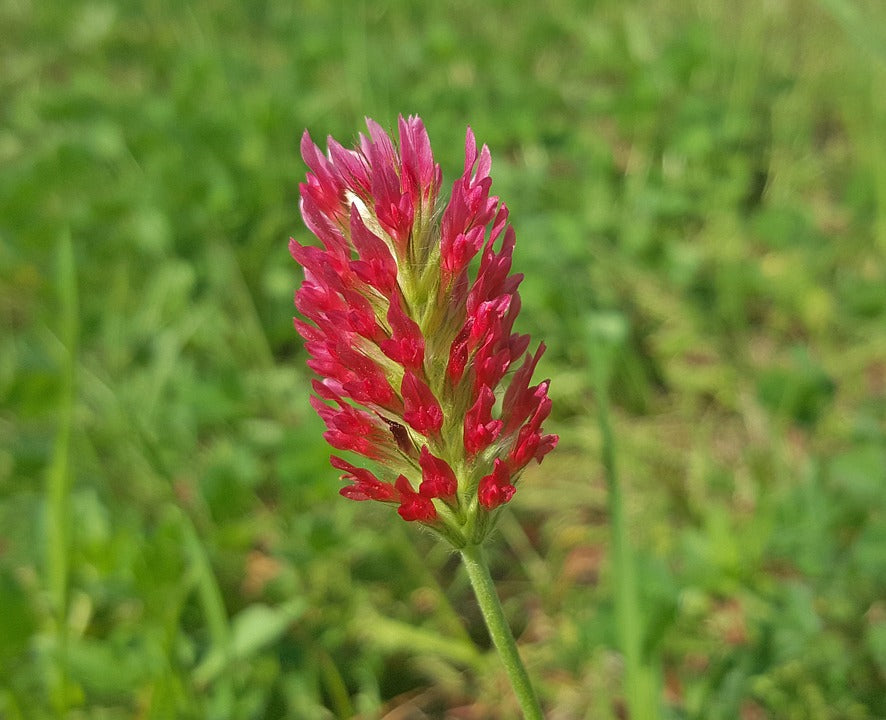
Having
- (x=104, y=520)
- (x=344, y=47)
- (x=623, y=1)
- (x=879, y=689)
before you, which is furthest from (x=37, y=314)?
(x=623, y=1)

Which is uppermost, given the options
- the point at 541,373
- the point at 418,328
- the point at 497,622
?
the point at 541,373

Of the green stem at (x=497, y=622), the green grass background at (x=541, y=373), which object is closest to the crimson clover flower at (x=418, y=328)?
the green stem at (x=497, y=622)

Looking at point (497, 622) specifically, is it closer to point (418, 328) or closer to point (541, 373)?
point (418, 328)

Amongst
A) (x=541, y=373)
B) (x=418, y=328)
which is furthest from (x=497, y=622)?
(x=541, y=373)

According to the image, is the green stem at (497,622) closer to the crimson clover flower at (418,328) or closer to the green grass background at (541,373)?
the crimson clover flower at (418,328)

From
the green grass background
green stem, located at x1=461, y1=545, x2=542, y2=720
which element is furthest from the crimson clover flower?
the green grass background

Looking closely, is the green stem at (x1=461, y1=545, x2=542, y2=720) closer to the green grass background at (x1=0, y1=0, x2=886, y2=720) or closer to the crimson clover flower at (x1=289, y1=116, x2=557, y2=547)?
the crimson clover flower at (x1=289, y1=116, x2=557, y2=547)
